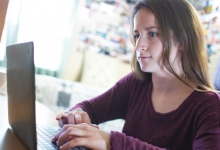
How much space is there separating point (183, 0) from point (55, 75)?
5.24 feet

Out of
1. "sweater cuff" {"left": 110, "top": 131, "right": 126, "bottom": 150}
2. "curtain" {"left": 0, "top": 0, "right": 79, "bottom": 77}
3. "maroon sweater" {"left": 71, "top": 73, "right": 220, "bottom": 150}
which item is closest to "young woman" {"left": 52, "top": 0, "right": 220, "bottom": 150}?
"maroon sweater" {"left": 71, "top": 73, "right": 220, "bottom": 150}

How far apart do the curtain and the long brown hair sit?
144cm

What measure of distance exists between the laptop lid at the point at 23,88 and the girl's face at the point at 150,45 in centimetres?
44

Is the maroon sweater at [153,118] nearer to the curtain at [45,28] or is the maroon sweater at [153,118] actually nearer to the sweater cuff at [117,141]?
the sweater cuff at [117,141]

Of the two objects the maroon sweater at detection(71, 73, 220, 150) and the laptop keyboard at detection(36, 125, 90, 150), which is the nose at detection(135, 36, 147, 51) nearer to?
the maroon sweater at detection(71, 73, 220, 150)

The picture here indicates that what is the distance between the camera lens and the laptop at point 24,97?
0.48 m

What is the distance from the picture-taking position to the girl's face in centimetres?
86

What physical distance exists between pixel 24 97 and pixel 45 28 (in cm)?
173

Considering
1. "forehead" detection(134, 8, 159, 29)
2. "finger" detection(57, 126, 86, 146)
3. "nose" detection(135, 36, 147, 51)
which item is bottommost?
"finger" detection(57, 126, 86, 146)

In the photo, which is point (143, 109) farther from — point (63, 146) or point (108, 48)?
point (108, 48)

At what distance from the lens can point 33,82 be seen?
1.54 feet

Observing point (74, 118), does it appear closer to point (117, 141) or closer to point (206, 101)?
point (117, 141)

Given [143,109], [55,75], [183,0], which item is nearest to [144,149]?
[143,109]

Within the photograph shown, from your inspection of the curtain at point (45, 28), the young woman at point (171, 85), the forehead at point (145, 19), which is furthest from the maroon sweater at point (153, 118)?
the curtain at point (45, 28)
